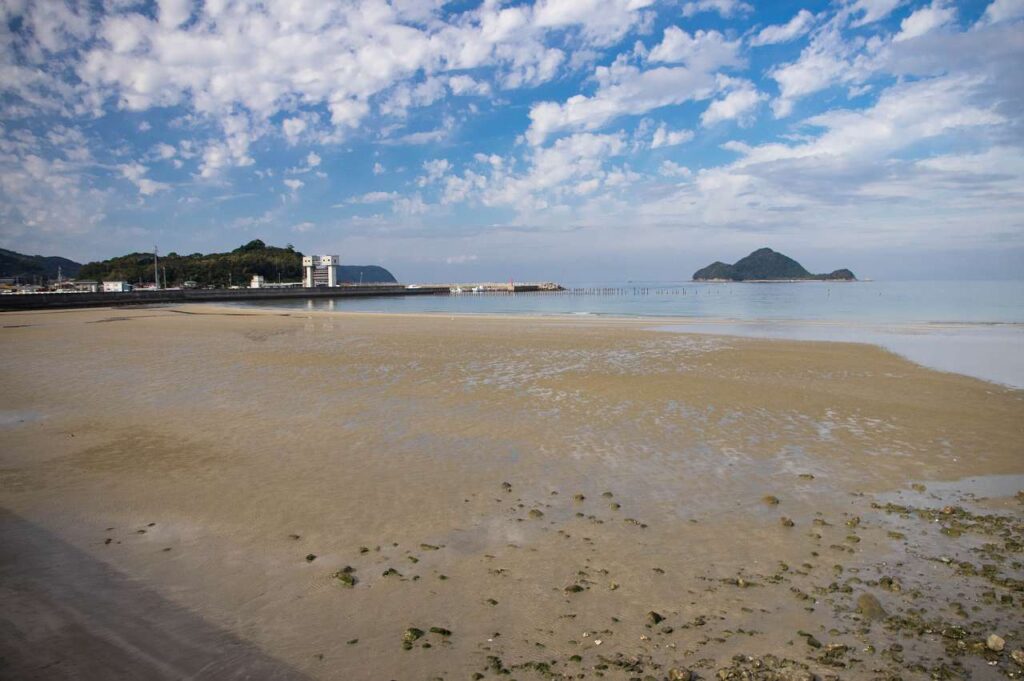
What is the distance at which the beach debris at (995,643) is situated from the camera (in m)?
3.92

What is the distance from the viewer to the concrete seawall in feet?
171

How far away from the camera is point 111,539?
567 centimetres

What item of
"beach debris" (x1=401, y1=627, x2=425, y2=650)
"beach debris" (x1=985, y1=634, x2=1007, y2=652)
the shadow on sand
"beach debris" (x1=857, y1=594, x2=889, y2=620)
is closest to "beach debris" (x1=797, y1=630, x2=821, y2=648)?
"beach debris" (x1=857, y1=594, x2=889, y2=620)

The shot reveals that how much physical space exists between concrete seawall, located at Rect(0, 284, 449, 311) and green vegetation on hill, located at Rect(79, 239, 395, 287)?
33.8 metres

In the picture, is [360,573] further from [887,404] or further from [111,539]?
[887,404]

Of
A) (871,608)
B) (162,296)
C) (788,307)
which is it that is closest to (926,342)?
(871,608)

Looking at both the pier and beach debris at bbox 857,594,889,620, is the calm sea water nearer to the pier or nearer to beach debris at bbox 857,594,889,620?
the pier

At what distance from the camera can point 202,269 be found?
131 metres

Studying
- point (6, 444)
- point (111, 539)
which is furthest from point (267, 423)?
point (111, 539)

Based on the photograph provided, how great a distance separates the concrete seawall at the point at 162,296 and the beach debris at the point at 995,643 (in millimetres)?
65666

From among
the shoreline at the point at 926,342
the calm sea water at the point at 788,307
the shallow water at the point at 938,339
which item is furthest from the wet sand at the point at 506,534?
the calm sea water at the point at 788,307

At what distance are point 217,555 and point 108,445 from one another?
5.11 meters

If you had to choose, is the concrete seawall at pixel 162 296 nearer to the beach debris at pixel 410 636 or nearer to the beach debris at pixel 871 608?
the beach debris at pixel 410 636

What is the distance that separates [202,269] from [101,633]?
146042 millimetres
